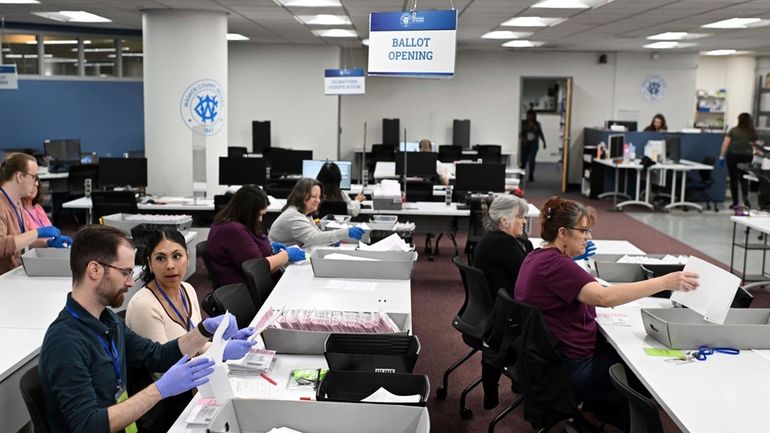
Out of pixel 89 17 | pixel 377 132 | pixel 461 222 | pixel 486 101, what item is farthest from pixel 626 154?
pixel 89 17

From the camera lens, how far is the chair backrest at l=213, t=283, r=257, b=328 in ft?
12.9

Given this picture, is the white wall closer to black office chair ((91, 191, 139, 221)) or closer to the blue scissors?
black office chair ((91, 191, 139, 221))

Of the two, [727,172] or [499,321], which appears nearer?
[499,321]

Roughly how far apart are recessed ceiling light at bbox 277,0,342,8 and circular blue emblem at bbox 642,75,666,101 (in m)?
9.77

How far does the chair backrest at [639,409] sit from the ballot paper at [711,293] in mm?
781

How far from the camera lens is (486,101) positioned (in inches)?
669

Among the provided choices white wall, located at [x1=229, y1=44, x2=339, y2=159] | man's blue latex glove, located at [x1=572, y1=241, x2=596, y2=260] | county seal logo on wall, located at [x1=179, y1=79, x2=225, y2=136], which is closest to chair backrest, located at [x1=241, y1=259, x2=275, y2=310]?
man's blue latex glove, located at [x1=572, y1=241, x2=596, y2=260]

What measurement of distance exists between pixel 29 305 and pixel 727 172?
43.9 feet

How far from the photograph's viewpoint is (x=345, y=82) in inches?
517

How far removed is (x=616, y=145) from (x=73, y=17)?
9511 millimetres

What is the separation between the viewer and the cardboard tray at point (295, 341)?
3320 millimetres

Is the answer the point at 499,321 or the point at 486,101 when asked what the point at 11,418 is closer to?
the point at 499,321

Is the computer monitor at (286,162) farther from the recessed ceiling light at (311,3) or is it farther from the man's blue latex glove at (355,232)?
the man's blue latex glove at (355,232)

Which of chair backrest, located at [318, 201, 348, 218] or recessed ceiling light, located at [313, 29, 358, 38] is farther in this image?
recessed ceiling light, located at [313, 29, 358, 38]
